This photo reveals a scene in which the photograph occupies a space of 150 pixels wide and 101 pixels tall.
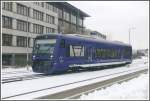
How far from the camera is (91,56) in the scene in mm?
29406

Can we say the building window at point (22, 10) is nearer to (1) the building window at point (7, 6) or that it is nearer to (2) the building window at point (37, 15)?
(1) the building window at point (7, 6)

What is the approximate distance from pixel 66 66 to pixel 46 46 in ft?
7.35

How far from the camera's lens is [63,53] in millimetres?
24406

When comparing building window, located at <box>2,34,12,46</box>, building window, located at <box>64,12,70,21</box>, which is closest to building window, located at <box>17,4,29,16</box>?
building window, located at <box>2,34,12,46</box>

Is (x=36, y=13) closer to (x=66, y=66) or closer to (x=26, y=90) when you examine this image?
(x=66, y=66)

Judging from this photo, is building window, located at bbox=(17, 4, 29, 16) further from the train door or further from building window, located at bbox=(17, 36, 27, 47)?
the train door

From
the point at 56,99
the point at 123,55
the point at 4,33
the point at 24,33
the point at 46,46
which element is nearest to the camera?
the point at 56,99

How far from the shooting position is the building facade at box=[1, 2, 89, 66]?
2371 inches

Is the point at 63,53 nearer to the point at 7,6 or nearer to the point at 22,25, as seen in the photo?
the point at 7,6

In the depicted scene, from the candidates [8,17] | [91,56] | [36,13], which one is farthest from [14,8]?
[91,56]

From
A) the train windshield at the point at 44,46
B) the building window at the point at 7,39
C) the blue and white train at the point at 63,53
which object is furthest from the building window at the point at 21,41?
the train windshield at the point at 44,46

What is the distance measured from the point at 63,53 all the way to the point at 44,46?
1.51m

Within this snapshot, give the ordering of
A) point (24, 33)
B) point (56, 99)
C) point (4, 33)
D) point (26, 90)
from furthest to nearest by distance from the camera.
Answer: point (24, 33)
point (4, 33)
point (26, 90)
point (56, 99)

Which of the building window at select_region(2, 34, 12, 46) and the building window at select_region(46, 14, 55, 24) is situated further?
the building window at select_region(46, 14, 55, 24)
